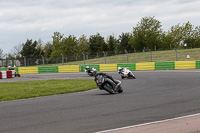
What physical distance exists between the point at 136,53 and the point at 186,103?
109 feet

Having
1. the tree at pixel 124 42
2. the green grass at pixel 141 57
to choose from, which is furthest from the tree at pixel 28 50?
the green grass at pixel 141 57

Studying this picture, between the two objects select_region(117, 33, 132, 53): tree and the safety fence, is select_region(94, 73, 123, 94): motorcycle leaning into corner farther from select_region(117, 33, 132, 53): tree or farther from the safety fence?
select_region(117, 33, 132, 53): tree

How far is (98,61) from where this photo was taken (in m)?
40.5

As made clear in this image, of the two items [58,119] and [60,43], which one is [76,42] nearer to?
[60,43]

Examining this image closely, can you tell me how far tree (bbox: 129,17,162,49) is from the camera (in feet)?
244

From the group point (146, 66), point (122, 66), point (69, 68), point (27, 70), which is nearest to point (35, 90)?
point (122, 66)

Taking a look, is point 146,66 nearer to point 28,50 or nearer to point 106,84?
point 106,84

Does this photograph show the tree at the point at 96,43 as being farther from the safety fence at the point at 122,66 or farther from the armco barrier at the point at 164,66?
the armco barrier at the point at 164,66

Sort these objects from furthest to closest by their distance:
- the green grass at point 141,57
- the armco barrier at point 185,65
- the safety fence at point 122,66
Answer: the green grass at point 141,57
the safety fence at point 122,66
the armco barrier at point 185,65

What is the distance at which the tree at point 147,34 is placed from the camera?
74.5 m

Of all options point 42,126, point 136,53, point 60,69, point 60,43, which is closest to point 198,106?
point 42,126

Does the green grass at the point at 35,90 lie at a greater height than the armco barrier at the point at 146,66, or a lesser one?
lesser

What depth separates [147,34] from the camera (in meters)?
75.1

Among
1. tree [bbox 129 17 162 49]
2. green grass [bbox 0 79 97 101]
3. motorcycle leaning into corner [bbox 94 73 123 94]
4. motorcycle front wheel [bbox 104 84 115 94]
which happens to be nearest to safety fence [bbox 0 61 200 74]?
green grass [bbox 0 79 97 101]
